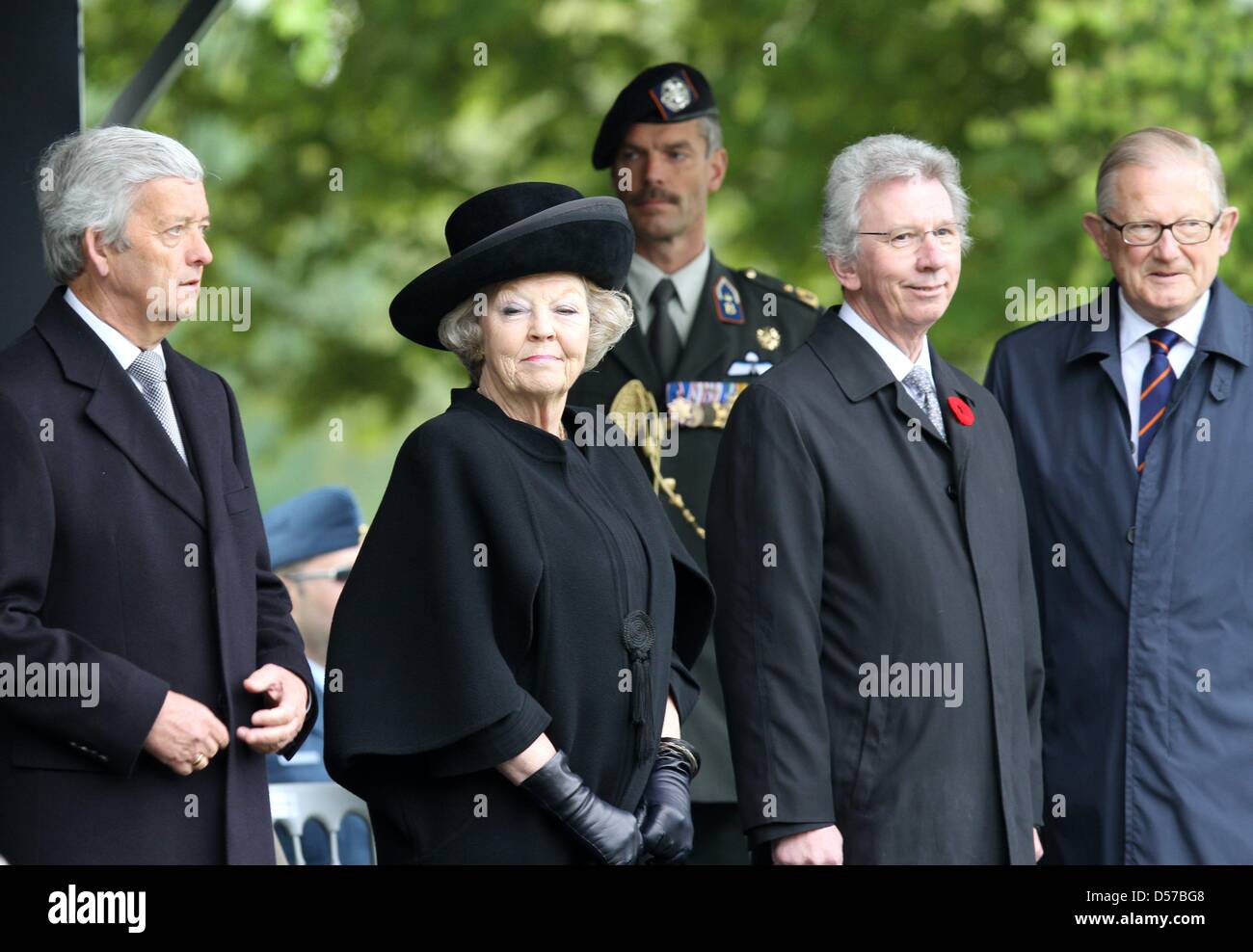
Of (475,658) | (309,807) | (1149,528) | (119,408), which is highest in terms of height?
(119,408)

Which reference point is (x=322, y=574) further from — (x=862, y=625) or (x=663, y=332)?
(x=862, y=625)

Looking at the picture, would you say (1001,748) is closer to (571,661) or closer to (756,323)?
(571,661)

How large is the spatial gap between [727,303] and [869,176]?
3.48 ft

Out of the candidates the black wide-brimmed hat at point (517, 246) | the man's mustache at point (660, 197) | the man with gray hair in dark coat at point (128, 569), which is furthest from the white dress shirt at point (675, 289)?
the man with gray hair in dark coat at point (128, 569)

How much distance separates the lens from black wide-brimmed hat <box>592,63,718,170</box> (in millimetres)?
5250

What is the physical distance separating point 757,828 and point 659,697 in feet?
1.15

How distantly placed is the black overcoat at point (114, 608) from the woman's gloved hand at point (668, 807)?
2.23 ft

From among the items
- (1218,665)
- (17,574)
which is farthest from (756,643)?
(17,574)

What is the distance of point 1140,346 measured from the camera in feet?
15.1

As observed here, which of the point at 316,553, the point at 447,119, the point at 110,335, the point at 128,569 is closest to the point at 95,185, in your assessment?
the point at 110,335

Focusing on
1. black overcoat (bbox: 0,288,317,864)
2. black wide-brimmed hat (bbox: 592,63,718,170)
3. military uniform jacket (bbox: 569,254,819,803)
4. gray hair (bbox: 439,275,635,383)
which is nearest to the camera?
black overcoat (bbox: 0,288,317,864)

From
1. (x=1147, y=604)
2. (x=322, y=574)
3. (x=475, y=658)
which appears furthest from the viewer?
(x=322, y=574)

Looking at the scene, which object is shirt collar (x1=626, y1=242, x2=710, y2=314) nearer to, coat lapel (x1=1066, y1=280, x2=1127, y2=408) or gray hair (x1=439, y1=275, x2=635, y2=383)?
coat lapel (x1=1066, y1=280, x2=1127, y2=408)

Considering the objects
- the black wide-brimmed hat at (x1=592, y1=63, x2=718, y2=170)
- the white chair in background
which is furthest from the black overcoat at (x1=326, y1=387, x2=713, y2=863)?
the black wide-brimmed hat at (x1=592, y1=63, x2=718, y2=170)
